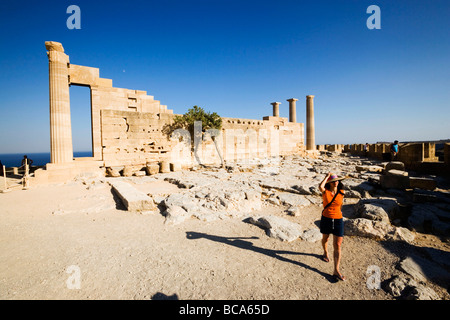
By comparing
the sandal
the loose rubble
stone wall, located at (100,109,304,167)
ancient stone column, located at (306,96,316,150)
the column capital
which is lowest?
the sandal

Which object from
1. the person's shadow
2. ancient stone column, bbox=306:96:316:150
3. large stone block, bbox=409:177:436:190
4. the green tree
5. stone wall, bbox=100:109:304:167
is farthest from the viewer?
ancient stone column, bbox=306:96:316:150

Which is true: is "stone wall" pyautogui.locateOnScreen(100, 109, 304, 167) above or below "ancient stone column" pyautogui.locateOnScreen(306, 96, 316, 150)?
below

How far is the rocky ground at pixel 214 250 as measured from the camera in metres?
2.73

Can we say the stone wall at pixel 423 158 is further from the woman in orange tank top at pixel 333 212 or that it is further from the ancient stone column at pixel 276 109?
the ancient stone column at pixel 276 109

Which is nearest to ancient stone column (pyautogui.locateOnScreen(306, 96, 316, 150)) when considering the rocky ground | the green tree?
the green tree

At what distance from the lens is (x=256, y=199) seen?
6684 mm

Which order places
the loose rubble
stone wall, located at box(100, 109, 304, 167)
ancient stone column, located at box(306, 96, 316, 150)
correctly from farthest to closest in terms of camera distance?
ancient stone column, located at box(306, 96, 316, 150)
stone wall, located at box(100, 109, 304, 167)
the loose rubble

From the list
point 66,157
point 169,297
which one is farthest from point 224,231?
point 66,157

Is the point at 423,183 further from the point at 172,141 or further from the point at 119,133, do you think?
the point at 119,133

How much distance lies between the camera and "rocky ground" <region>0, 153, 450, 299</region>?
8.96 feet

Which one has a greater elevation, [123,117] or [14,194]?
[123,117]

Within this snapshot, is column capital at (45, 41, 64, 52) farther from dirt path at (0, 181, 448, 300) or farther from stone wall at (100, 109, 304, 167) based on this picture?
dirt path at (0, 181, 448, 300)
